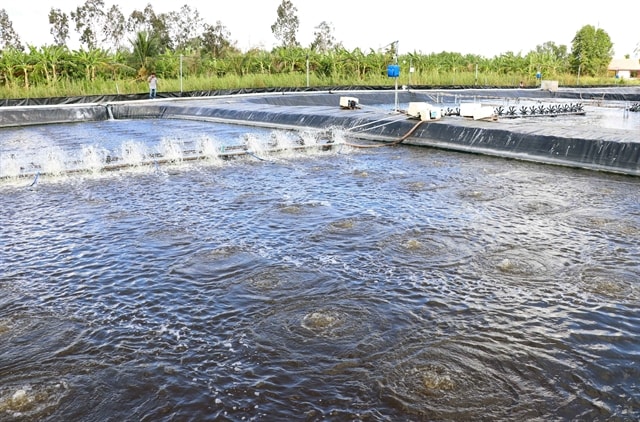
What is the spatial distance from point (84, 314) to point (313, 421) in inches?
90.7

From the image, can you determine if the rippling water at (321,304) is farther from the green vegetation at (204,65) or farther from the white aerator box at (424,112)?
the green vegetation at (204,65)

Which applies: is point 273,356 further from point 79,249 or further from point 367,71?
point 367,71

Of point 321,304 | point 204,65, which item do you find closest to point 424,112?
point 321,304

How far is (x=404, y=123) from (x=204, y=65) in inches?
821

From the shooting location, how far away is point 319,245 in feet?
20.0

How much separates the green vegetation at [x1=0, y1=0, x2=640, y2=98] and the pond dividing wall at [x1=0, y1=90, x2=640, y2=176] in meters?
2.91

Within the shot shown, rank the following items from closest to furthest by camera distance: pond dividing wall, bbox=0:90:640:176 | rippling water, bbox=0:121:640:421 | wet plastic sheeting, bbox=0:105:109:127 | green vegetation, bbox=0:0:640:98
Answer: rippling water, bbox=0:121:640:421, pond dividing wall, bbox=0:90:640:176, wet plastic sheeting, bbox=0:105:109:127, green vegetation, bbox=0:0:640:98

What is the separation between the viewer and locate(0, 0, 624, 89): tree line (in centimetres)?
2630

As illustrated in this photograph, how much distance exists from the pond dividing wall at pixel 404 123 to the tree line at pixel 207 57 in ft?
15.2

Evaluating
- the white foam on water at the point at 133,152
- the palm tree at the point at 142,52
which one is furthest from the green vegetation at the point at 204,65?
the white foam on water at the point at 133,152

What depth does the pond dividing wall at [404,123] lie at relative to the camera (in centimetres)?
1066

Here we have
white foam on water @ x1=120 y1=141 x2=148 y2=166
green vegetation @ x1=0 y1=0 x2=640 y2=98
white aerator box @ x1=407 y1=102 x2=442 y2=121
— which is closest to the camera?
white foam on water @ x1=120 y1=141 x2=148 y2=166

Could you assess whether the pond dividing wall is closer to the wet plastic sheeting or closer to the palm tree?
the wet plastic sheeting

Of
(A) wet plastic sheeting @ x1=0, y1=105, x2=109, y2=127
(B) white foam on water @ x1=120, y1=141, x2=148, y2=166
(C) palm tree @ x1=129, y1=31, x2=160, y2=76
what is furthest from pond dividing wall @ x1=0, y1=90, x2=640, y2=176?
(C) palm tree @ x1=129, y1=31, x2=160, y2=76
